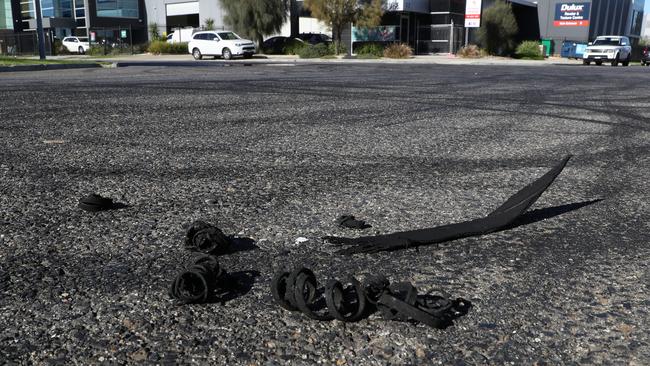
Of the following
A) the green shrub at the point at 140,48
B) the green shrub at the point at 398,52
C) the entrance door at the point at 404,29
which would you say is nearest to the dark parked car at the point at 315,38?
the entrance door at the point at 404,29

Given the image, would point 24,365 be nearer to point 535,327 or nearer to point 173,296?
point 173,296

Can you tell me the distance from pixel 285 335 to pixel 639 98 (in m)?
12.6

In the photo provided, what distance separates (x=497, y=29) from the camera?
54.0 m

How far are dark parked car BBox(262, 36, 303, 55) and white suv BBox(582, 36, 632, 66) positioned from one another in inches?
899

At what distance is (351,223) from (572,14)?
63.5 meters

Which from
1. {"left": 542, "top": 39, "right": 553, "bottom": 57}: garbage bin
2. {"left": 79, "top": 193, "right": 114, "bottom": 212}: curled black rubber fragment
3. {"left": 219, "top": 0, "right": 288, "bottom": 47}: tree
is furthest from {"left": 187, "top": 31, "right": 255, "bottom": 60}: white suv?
{"left": 79, "top": 193, "right": 114, "bottom": 212}: curled black rubber fragment

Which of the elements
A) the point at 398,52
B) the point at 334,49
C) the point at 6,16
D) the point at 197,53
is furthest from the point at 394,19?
the point at 6,16

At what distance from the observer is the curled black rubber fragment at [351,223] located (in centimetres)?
387

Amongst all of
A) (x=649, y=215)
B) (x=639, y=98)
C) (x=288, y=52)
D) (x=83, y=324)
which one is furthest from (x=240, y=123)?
(x=288, y=52)

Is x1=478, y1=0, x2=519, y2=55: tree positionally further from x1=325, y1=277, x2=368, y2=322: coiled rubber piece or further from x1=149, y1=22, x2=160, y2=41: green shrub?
x1=325, y1=277, x2=368, y2=322: coiled rubber piece

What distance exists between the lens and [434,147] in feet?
22.0

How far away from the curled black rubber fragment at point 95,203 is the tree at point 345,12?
4551cm

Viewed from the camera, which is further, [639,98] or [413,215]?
[639,98]

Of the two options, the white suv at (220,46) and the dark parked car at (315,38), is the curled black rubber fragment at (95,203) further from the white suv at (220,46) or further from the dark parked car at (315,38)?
the dark parked car at (315,38)
